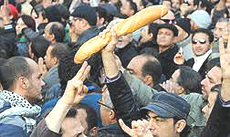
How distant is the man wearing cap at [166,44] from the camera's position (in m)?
6.96

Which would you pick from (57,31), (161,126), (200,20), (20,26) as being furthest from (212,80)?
(20,26)

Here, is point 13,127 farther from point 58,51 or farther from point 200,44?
point 200,44

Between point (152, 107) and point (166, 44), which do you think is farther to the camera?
point (166, 44)

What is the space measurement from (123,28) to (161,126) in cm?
71

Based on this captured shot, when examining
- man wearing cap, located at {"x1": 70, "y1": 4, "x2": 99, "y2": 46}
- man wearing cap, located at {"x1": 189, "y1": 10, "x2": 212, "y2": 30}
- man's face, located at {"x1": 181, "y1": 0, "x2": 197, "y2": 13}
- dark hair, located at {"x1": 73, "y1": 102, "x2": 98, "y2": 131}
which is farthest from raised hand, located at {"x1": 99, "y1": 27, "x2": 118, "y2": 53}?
man's face, located at {"x1": 181, "y1": 0, "x2": 197, "y2": 13}

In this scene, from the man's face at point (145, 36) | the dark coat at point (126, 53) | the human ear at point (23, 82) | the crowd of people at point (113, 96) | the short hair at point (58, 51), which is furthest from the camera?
the man's face at point (145, 36)

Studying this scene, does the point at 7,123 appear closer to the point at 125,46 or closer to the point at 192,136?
the point at 192,136

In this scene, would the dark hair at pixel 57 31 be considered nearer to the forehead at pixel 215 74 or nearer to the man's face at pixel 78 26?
the man's face at pixel 78 26

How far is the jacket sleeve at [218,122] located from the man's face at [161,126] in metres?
0.30

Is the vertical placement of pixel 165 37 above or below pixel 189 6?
above

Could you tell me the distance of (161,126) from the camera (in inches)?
141

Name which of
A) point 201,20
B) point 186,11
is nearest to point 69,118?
point 201,20

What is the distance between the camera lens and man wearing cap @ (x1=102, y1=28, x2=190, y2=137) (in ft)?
11.8

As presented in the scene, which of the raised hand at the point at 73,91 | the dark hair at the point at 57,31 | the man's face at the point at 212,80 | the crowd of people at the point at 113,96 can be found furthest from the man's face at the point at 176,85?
the dark hair at the point at 57,31
